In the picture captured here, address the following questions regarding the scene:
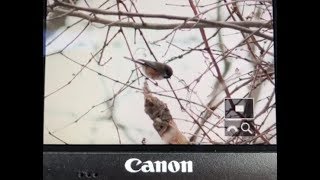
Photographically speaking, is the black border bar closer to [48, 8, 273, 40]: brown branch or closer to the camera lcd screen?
Result: the camera lcd screen

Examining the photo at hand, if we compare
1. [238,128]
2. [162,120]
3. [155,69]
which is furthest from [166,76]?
[238,128]

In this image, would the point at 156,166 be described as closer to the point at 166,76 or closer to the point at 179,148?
the point at 179,148

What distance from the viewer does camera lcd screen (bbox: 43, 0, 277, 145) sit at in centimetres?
200

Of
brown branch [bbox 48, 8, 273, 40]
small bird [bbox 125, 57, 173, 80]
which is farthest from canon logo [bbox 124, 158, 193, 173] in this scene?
brown branch [bbox 48, 8, 273, 40]

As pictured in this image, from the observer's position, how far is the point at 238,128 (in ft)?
6.53

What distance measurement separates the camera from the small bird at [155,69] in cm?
201

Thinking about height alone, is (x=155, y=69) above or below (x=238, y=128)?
above

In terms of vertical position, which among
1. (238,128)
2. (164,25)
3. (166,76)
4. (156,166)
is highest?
(164,25)

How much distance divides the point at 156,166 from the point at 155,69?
0.33 m
